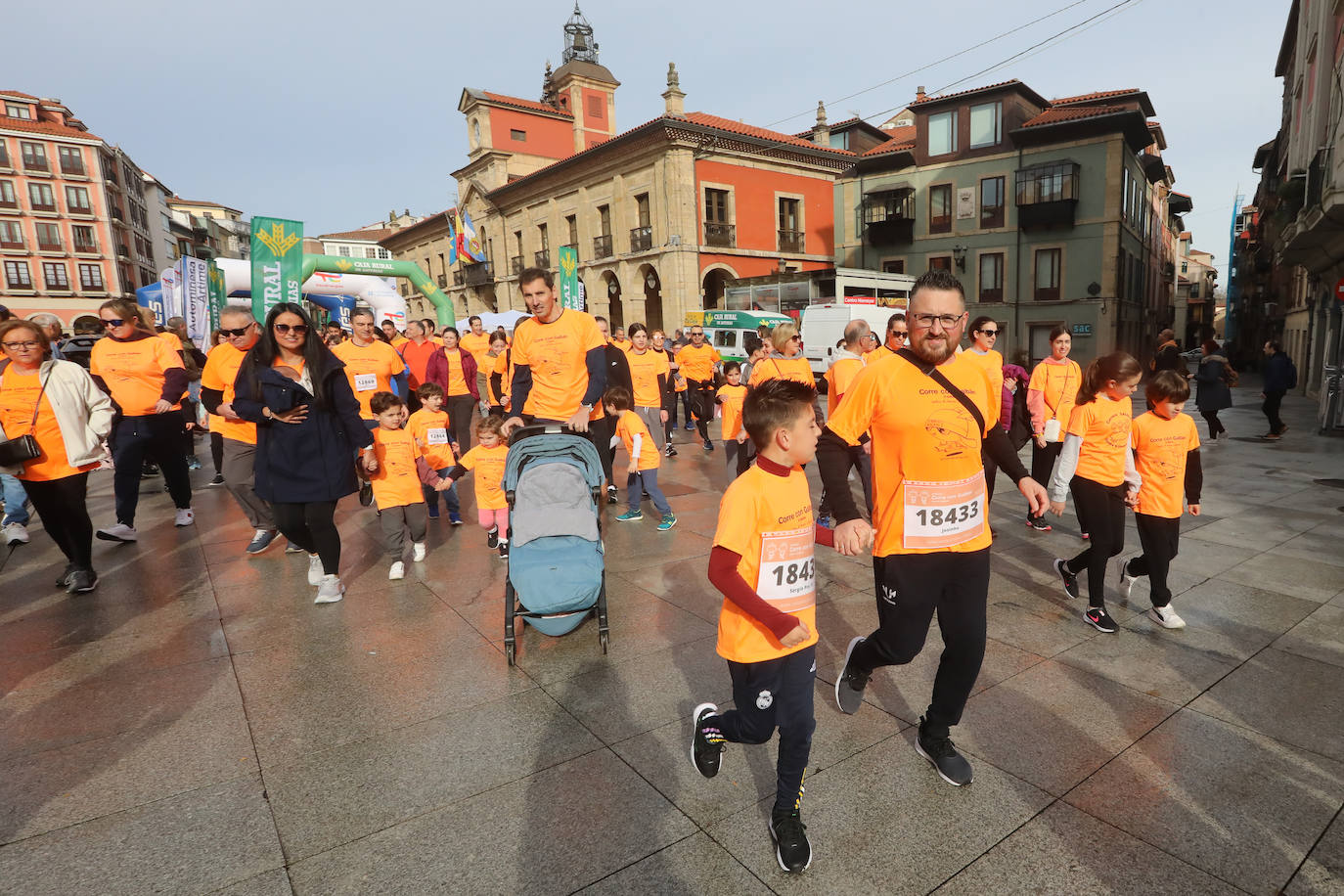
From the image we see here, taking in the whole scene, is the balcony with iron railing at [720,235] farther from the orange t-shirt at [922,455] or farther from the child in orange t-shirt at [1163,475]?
the orange t-shirt at [922,455]

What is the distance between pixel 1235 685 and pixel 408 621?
15.8ft

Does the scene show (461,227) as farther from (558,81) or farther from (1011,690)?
(1011,690)

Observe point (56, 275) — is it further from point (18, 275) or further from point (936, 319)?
point (936, 319)

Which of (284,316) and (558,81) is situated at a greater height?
(558,81)

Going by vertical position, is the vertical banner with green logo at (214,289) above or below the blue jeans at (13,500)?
above

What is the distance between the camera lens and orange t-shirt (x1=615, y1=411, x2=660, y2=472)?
6.74 metres

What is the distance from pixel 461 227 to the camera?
92.7ft

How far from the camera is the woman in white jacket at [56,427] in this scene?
502cm

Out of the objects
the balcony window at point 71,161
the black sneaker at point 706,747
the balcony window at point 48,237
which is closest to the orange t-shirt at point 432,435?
the black sneaker at point 706,747

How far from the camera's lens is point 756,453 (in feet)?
7.78

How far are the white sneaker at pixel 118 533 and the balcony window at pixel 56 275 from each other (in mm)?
63452

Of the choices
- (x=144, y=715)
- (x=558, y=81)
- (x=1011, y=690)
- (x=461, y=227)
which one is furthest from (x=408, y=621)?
(x=558, y=81)

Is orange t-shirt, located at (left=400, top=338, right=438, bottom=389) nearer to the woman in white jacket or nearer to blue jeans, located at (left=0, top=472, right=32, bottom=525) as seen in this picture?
blue jeans, located at (left=0, top=472, right=32, bottom=525)

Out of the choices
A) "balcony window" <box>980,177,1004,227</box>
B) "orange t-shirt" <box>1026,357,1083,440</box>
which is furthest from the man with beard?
"balcony window" <box>980,177,1004,227</box>
